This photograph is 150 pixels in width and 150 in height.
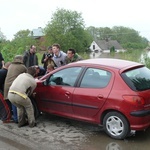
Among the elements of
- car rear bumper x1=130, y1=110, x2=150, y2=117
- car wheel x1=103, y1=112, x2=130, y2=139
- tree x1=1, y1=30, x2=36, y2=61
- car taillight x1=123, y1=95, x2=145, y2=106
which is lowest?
car wheel x1=103, y1=112, x2=130, y2=139

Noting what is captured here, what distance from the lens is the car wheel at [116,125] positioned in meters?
5.08

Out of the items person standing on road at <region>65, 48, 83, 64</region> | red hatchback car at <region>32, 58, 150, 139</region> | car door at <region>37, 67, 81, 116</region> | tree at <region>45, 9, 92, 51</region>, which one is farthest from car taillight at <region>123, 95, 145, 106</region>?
tree at <region>45, 9, 92, 51</region>

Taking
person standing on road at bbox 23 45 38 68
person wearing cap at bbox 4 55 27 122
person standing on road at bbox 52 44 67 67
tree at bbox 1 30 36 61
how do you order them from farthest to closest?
1. tree at bbox 1 30 36 61
2. person standing on road at bbox 23 45 38 68
3. person standing on road at bbox 52 44 67 67
4. person wearing cap at bbox 4 55 27 122

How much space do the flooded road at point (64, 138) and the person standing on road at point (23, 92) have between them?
1.21 feet

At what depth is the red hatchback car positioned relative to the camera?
498 cm

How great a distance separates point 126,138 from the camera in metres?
5.29

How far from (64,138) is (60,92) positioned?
1044 millimetres

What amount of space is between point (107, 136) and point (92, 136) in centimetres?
30

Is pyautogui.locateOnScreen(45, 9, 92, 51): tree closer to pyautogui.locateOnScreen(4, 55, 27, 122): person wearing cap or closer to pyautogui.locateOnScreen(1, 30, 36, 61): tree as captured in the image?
pyautogui.locateOnScreen(1, 30, 36, 61): tree

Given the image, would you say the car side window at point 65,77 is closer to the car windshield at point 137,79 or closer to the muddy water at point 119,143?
the car windshield at point 137,79

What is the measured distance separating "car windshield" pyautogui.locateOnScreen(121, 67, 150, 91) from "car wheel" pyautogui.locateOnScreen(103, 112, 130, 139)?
24.3 inches

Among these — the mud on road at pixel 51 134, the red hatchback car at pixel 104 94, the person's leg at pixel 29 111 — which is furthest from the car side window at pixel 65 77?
the mud on road at pixel 51 134

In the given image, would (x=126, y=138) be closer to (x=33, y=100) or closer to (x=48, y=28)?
(x=33, y=100)

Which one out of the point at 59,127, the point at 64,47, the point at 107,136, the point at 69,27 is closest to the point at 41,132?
the point at 59,127
